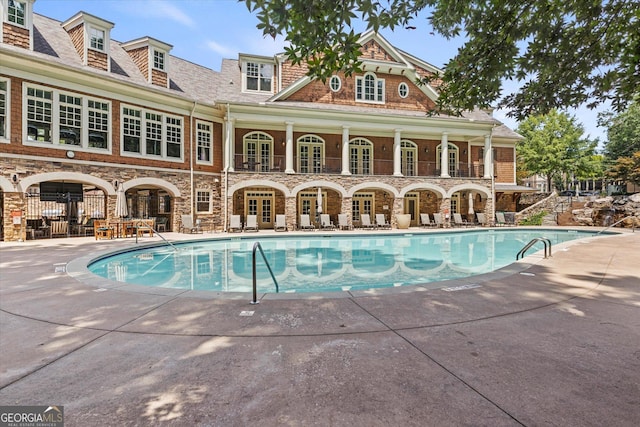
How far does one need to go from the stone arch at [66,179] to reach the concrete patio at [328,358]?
10.7 metres

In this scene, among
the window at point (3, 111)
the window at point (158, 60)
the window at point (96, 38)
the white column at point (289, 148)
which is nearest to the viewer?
the window at point (3, 111)

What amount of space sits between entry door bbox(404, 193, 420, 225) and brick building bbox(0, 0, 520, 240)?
3.3 inches

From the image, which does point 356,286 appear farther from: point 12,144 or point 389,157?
point 389,157

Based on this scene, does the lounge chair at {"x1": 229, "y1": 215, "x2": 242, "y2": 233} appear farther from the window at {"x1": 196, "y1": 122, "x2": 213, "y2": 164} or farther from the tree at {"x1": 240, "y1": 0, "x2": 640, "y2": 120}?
the tree at {"x1": 240, "y1": 0, "x2": 640, "y2": 120}

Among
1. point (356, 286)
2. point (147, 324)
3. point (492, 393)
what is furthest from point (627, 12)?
point (147, 324)

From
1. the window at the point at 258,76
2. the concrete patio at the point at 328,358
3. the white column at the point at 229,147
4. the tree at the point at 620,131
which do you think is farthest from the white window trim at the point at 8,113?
the tree at the point at 620,131

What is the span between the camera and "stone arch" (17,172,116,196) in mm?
13031

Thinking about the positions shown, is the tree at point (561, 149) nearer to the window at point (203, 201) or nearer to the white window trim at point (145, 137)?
the window at point (203, 201)

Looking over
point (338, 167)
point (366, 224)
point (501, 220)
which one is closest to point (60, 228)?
point (338, 167)

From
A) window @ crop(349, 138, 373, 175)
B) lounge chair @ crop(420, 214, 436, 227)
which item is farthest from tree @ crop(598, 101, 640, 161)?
window @ crop(349, 138, 373, 175)

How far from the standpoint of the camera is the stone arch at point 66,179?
1303 cm

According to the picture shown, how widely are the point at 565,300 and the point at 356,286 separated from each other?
406 centimetres

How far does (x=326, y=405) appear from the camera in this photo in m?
2.29

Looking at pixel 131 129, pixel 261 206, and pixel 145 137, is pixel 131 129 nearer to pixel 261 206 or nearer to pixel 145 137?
pixel 145 137
